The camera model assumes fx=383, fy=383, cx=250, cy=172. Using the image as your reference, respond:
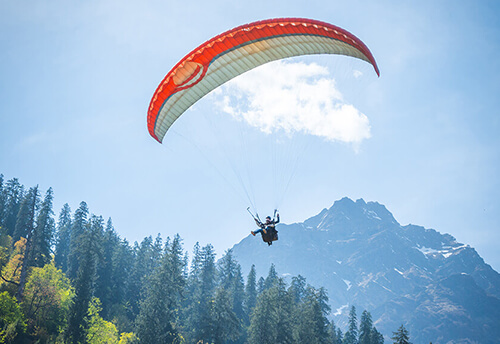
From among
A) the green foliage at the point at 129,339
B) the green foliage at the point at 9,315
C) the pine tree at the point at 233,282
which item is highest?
the pine tree at the point at 233,282

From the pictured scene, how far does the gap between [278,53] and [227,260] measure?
4897 cm

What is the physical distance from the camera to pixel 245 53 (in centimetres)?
1453

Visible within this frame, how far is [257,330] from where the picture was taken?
34.1 meters

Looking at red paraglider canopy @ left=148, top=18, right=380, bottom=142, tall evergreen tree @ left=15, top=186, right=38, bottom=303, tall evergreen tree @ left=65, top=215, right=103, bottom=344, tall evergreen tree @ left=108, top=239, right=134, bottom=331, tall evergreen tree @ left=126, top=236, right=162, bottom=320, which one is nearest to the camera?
red paraglider canopy @ left=148, top=18, right=380, bottom=142

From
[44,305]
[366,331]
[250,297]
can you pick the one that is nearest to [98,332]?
[44,305]

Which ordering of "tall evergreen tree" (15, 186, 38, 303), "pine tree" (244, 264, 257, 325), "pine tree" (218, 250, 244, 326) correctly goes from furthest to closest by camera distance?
"pine tree" (244, 264, 257, 325)
"pine tree" (218, 250, 244, 326)
"tall evergreen tree" (15, 186, 38, 303)

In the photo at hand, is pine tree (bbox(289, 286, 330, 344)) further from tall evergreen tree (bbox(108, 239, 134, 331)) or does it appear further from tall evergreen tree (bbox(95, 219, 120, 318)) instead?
tall evergreen tree (bbox(95, 219, 120, 318))

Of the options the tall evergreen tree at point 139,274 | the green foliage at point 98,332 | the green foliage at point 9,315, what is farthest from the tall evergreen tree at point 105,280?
the green foliage at point 9,315

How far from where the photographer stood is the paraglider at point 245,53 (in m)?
13.6

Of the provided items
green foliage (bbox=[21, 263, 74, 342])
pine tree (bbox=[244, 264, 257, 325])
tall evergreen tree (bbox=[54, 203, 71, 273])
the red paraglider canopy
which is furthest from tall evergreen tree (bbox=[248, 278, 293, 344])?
tall evergreen tree (bbox=[54, 203, 71, 273])

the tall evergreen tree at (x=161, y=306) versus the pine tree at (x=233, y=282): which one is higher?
the pine tree at (x=233, y=282)

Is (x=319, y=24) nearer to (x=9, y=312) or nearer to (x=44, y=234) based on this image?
(x=9, y=312)

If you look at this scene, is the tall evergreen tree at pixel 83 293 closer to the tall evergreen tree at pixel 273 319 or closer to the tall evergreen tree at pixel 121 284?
the tall evergreen tree at pixel 121 284

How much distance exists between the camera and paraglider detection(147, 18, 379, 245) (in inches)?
536
